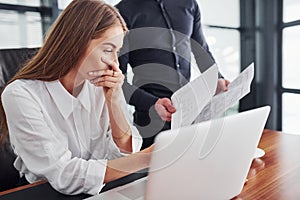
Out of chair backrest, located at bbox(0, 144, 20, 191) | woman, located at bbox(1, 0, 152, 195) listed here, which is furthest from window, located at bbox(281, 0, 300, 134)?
chair backrest, located at bbox(0, 144, 20, 191)

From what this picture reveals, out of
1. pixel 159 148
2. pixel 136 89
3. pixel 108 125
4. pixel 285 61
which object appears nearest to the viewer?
pixel 159 148

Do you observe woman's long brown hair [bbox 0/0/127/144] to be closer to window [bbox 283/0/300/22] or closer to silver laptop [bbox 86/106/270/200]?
silver laptop [bbox 86/106/270/200]

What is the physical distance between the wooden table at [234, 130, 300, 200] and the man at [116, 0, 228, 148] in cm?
42

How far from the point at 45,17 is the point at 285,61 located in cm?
205

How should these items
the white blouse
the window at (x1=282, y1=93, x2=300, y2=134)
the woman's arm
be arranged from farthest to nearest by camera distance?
1. the window at (x1=282, y1=93, x2=300, y2=134)
2. the woman's arm
3. the white blouse

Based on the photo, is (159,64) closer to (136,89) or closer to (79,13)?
(136,89)

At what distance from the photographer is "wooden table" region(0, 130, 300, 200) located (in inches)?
33.2

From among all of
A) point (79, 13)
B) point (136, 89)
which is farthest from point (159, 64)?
point (79, 13)

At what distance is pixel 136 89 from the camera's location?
1439 millimetres

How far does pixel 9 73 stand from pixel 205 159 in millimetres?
782

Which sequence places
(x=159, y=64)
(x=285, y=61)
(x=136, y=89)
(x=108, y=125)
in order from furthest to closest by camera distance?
(x=285, y=61), (x=159, y=64), (x=136, y=89), (x=108, y=125)

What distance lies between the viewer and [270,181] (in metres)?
0.92

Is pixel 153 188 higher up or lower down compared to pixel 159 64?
lower down

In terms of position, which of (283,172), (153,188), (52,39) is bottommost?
(283,172)
